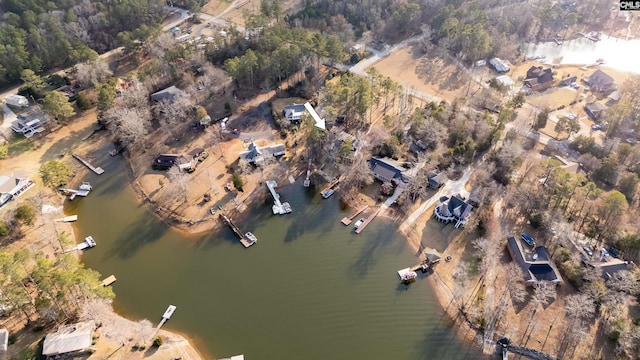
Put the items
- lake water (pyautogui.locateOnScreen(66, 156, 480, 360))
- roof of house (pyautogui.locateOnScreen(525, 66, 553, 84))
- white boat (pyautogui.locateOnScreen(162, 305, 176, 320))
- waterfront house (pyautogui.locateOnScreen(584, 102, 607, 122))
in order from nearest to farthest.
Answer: lake water (pyautogui.locateOnScreen(66, 156, 480, 360)) < white boat (pyautogui.locateOnScreen(162, 305, 176, 320)) < waterfront house (pyautogui.locateOnScreen(584, 102, 607, 122)) < roof of house (pyautogui.locateOnScreen(525, 66, 553, 84))

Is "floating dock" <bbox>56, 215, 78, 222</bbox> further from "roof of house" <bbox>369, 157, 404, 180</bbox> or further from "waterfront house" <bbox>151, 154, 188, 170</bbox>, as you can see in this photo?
"roof of house" <bbox>369, 157, 404, 180</bbox>

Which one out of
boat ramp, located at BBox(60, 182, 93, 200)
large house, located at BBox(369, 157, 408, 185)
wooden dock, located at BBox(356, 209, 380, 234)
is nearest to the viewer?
wooden dock, located at BBox(356, 209, 380, 234)

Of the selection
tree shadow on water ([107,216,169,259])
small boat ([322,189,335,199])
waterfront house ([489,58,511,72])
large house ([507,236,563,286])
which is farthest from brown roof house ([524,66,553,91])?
tree shadow on water ([107,216,169,259])

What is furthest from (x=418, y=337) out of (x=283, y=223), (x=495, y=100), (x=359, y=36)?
(x=359, y=36)

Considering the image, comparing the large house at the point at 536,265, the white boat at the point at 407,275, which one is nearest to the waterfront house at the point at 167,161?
the white boat at the point at 407,275

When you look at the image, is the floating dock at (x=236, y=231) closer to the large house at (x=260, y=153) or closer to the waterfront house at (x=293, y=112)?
the large house at (x=260, y=153)

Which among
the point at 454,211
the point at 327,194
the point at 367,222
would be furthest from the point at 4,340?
the point at 454,211

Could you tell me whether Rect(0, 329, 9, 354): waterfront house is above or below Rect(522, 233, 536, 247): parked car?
above
